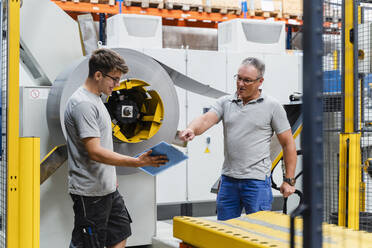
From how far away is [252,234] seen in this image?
6.38 feet

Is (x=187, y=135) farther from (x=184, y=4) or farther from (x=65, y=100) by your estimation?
(x=184, y=4)

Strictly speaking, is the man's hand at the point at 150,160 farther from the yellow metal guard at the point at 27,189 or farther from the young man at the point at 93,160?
Answer: the yellow metal guard at the point at 27,189

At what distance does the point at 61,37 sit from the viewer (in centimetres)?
396

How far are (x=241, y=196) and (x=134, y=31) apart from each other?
405 centimetres

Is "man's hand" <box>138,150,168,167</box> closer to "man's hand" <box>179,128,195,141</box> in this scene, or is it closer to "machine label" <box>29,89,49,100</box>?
"man's hand" <box>179,128,195,141</box>

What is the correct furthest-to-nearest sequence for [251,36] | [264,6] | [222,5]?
1. [264,6]
2. [222,5]
3. [251,36]

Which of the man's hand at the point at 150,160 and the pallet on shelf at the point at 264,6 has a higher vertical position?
the pallet on shelf at the point at 264,6

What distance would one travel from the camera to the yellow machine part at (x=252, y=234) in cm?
180

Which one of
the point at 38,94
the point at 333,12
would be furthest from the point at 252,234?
the point at 38,94

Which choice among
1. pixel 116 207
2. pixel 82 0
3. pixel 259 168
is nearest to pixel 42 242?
pixel 116 207

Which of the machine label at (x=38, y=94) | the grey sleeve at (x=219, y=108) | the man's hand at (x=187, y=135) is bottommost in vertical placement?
the man's hand at (x=187, y=135)

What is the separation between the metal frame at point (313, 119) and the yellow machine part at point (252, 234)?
0.58m

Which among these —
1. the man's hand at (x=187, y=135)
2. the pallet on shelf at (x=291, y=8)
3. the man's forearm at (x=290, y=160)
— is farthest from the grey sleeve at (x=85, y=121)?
the pallet on shelf at (x=291, y=8)

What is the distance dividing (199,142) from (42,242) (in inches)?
130
